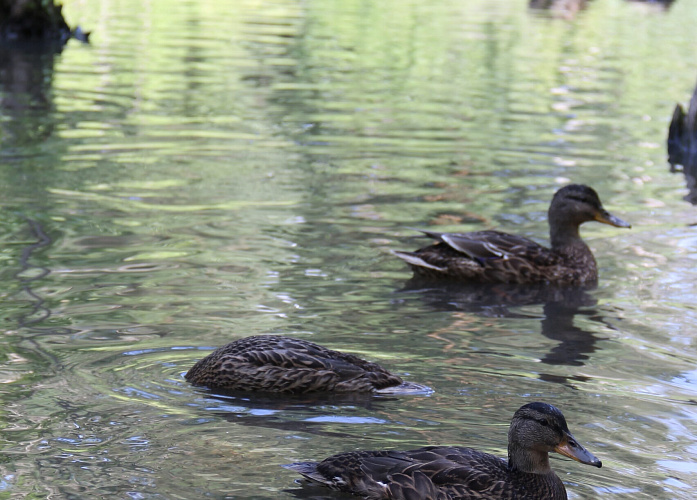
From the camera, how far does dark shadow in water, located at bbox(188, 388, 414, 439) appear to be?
23.2 feet

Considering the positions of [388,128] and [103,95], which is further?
[103,95]

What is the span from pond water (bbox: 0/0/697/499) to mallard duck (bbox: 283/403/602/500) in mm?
338

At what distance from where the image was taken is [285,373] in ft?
24.9

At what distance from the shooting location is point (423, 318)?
31.2 ft

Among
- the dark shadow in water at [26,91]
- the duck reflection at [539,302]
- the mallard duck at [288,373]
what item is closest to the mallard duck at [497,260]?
the duck reflection at [539,302]

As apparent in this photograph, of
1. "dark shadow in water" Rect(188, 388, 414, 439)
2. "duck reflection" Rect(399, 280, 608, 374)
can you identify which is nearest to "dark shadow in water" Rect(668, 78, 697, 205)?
"duck reflection" Rect(399, 280, 608, 374)

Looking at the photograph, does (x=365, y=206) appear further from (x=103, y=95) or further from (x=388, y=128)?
(x=103, y=95)

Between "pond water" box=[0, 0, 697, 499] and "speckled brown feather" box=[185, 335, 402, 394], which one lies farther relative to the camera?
"speckled brown feather" box=[185, 335, 402, 394]

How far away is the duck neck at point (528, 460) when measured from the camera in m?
5.95

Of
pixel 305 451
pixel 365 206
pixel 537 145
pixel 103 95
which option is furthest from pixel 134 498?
pixel 103 95

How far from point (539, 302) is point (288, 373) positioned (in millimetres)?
3535

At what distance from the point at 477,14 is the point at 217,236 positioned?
32.9m

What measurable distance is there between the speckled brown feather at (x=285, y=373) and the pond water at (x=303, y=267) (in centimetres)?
13

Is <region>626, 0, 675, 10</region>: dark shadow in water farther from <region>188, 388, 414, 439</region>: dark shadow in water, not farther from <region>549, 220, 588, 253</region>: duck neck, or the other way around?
<region>188, 388, 414, 439</region>: dark shadow in water
